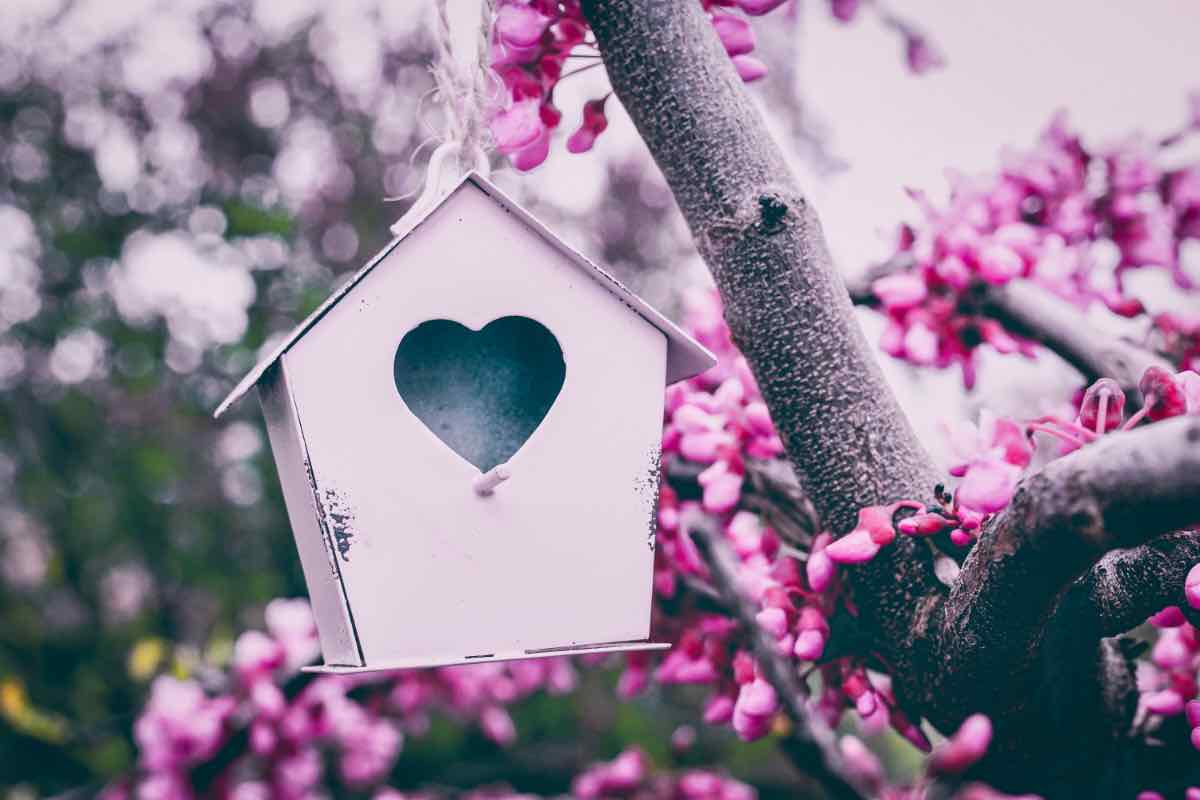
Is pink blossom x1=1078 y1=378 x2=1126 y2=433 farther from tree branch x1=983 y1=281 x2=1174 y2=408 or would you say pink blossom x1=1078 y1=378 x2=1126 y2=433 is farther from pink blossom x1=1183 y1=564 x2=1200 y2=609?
tree branch x1=983 y1=281 x2=1174 y2=408

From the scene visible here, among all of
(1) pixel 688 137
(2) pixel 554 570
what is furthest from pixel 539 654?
(1) pixel 688 137

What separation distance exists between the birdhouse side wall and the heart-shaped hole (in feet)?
0.51

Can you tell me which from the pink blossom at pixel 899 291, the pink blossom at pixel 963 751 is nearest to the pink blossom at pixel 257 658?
the pink blossom at pixel 899 291

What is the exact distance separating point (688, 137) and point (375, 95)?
3303 millimetres

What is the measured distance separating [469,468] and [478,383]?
0.75 ft

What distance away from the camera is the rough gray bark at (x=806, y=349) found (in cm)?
75

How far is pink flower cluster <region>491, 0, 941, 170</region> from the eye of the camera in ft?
2.77

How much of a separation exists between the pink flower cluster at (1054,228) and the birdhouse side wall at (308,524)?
2.46ft

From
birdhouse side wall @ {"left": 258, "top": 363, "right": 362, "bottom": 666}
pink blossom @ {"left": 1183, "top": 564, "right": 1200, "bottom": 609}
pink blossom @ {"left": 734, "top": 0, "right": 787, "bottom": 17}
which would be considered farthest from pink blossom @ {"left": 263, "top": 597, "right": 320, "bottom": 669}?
pink blossom @ {"left": 1183, "top": 564, "right": 1200, "bottom": 609}

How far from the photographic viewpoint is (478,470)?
2.46 ft

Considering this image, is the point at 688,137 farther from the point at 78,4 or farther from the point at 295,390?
the point at 78,4

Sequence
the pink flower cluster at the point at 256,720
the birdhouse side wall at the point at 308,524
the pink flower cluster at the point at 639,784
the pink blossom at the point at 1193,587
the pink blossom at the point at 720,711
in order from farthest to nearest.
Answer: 1. the pink flower cluster at the point at 639,784
2. the pink flower cluster at the point at 256,720
3. the pink blossom at the point at 720,711
4. the birdhouse side wall at the point at 308,524
5. the pink blossom at the point at 1193,587

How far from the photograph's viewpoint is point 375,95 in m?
3.74

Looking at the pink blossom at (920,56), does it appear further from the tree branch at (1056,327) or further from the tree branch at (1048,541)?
the tree branch at (1048,541)
